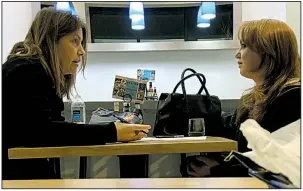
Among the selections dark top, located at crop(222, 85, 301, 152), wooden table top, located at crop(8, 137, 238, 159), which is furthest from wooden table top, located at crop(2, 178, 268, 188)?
dark top, located at crop(222, 85, 301, 152)

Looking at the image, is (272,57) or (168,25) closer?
(272,57)

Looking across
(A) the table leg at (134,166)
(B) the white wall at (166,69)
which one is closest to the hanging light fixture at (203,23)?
(B) the white wall at (166,69)

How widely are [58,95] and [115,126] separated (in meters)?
0.28

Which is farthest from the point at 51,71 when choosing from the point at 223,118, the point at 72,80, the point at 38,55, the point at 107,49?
the point at 107,49

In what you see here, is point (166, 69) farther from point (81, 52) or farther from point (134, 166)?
point (81, 52)

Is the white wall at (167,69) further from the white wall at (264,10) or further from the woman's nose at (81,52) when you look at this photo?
the woman's nose at (81,52)

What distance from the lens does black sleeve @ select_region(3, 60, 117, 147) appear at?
54.6 inches

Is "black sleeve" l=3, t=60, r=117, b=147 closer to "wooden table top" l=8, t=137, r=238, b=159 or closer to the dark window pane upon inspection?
"wooden table top" l=8, t=137, r=238, b=159

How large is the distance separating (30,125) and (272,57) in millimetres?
1026

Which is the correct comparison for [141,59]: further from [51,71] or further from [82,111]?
[51,71]

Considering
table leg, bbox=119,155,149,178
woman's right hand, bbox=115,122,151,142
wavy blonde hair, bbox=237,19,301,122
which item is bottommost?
table leg, bbox=119,155,149,178

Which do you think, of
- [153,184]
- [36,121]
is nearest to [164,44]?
[36,121]

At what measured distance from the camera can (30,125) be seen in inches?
54.4

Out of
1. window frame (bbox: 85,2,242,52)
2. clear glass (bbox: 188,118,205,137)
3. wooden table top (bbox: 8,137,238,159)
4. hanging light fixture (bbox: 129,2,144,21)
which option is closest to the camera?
wooden table top (bbox: 8,137,238,159)
